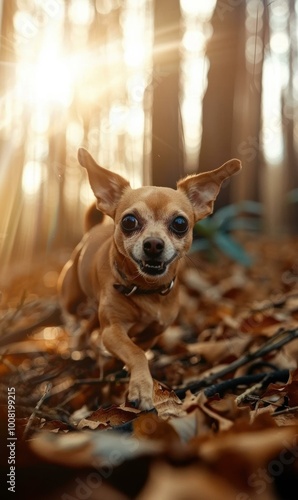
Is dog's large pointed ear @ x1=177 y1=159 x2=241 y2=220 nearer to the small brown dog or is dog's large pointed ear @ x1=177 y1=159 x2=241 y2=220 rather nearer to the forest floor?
the small brown dog

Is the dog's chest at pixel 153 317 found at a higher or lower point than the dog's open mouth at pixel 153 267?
lower

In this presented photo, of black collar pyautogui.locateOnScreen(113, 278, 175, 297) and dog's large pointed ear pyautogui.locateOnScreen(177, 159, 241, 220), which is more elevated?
dog's large pointed ear pyautogui.locateOnScreen(177, 159, 241, 220)

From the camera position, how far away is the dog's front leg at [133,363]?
1.90 meters

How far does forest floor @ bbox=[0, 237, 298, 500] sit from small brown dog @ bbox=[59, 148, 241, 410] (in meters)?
0.23

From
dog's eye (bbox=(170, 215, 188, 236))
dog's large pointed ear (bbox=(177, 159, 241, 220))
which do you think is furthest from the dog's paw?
dog's large pointed ear (bbox=(177, 159, 241, 220))

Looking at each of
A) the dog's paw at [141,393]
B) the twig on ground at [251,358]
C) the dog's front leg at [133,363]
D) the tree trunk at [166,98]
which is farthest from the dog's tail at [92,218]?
the dog's paw at [141,393]

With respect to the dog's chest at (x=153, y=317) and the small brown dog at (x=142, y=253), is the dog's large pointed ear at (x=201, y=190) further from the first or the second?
the dog's chest at (x=153, y=317)

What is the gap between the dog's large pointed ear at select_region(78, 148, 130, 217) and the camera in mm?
2367

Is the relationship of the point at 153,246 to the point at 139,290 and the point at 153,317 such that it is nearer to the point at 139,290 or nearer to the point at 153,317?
the point at 139,290

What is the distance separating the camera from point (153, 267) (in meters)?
2.10

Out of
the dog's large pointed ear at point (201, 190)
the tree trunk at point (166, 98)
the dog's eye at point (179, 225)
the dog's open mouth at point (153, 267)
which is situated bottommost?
the dog's open mouth at point (153, 267)

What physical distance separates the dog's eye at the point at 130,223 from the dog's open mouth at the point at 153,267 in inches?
6.7

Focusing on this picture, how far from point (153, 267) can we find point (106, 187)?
54 centimetres

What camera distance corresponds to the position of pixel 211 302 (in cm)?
433
